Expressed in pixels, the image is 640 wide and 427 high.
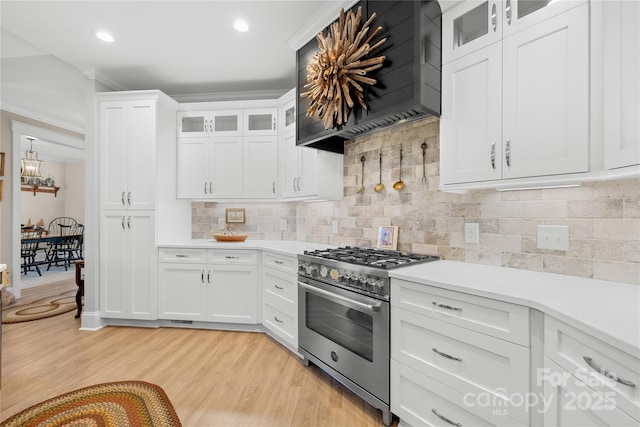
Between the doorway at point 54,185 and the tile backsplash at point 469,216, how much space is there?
15.1 feet

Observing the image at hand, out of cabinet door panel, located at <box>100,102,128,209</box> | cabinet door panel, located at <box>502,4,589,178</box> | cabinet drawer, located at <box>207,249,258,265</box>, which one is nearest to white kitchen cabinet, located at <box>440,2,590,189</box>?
cabinet door panel, located at <box>502,4,589,178</box>

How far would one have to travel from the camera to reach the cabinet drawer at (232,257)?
3.04 meters

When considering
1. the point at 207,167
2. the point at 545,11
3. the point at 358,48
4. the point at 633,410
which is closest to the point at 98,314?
the point at 207,167

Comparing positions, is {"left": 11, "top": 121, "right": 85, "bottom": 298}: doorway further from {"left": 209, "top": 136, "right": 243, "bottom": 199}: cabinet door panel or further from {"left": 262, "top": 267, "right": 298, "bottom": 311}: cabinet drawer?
{"left": 262, "top": 267, "right": 298, "bottom": 311}: cabinet drawer

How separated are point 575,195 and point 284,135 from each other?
252 cm

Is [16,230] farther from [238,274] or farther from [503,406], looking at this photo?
[503,406]

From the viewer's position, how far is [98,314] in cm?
321

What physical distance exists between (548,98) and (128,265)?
145 inches

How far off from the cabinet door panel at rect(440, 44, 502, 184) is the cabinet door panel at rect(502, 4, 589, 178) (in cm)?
5

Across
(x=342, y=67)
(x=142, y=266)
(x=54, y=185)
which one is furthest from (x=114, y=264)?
(x=54, y=185)

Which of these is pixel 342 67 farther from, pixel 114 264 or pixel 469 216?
pixel 114 264

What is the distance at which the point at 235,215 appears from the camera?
3.74m

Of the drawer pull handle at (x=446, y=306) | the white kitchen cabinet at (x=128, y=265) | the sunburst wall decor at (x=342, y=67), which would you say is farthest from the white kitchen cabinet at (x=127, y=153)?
the drawer pull handle at (x=446, y=306)

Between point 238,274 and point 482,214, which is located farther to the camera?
point 238,274
